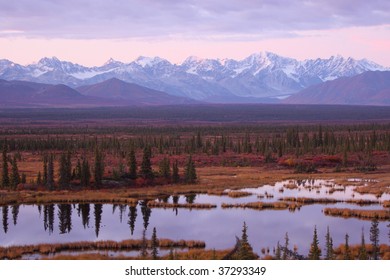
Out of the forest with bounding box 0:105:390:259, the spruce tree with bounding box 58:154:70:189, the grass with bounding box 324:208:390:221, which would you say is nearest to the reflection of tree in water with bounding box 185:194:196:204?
the forest with bounding box 0:105:390:259

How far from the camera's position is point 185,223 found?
182ft

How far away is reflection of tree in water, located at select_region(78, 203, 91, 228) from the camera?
56994mm

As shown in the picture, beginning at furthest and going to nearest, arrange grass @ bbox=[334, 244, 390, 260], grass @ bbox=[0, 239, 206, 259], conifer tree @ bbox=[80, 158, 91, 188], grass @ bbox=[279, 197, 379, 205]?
conifer tree @ bbox=[80, 158, 91, 188] → grass @ bbox=[279, 197, 379, 205] → grass @ bbox=[0, 239, 206, 259] → grass @ bbox=[334, 244, 390, 260]

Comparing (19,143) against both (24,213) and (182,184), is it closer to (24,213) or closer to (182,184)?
(182,184)

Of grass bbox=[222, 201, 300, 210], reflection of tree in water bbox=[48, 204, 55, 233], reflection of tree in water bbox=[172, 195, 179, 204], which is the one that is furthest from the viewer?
reflection of tree in water bbox=[172, 195, 179, 204]

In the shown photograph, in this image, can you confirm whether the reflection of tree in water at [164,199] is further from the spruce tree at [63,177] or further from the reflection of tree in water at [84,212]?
the spruce tree at [63,177]

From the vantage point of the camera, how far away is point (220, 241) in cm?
4697

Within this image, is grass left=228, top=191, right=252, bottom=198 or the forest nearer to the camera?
the forest

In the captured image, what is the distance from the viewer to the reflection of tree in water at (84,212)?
57.0 meters

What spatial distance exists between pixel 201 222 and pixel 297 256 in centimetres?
1868

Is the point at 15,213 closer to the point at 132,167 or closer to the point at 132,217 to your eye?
the point at 132,217

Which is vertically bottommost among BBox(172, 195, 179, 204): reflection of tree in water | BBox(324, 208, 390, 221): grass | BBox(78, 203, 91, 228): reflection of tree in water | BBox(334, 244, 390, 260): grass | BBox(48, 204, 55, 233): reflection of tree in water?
BBox(172, 195, 179, 204): reflection of tree in water

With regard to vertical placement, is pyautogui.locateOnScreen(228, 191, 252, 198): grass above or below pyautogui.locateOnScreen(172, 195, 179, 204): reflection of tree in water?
above

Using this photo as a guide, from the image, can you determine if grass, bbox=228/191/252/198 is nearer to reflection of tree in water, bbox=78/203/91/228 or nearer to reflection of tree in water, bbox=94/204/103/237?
reflection of tree in water, bbox=94/204/103/237
